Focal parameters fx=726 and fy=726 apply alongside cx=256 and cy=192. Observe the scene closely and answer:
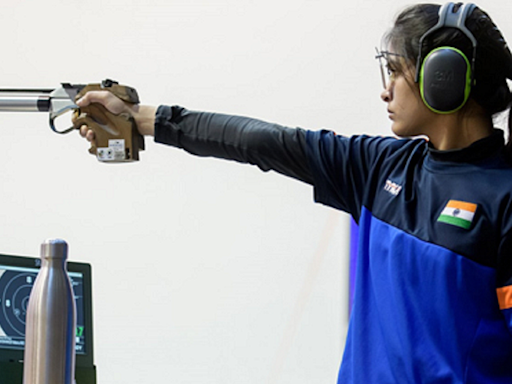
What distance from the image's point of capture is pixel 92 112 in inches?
67.7

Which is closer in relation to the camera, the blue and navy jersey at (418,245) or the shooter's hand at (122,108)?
the blue and navy jersey at (418,245)

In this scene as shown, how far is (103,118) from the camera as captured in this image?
5.62 feet

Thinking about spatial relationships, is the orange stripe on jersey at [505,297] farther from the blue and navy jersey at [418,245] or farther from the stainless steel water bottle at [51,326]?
the stainless steel water bottle at [51,326]

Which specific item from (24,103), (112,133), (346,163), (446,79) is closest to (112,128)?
(112,133)

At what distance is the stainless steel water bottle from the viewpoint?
79 cm

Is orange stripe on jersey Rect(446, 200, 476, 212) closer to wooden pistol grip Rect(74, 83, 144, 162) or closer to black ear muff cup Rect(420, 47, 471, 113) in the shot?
black ear muff cup Rect(420, 47, 471, 113)

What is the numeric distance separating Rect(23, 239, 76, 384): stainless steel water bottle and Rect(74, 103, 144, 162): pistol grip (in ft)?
2.96

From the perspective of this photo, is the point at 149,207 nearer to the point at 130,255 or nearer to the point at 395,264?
the point at 130,255

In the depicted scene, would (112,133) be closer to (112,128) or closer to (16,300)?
(112,128)

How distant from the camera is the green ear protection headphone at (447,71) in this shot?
4.27ft

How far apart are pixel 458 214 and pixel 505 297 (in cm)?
16

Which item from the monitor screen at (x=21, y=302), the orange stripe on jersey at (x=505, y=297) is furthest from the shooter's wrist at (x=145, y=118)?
the orange stripe on jersey at (x=505, y=297)

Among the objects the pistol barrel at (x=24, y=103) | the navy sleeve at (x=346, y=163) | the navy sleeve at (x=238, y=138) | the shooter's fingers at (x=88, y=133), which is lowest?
the navy sleeve at (x=346, y=163)

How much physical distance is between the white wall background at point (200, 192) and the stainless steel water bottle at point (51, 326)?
188cm
